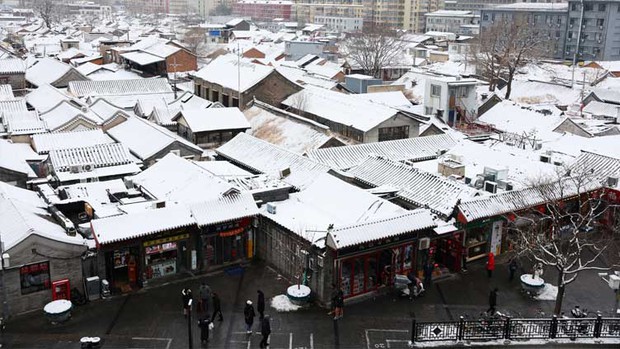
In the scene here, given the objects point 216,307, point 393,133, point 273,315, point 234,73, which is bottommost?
point 273,315

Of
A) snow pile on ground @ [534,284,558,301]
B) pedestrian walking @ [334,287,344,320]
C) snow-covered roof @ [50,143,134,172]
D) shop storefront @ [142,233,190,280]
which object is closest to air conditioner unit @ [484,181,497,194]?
snow pile on ground @ [534,284,558,301]

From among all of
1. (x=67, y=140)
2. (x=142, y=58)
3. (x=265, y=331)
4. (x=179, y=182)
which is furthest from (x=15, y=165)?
(x=142, y=58)

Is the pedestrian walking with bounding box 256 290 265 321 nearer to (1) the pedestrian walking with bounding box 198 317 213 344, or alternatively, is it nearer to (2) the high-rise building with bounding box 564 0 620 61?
(1) the pedestrian walking with bounding box 198 317 213 344

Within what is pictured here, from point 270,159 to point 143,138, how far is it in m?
9.83

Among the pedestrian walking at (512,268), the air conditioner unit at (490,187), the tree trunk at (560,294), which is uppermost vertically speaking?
the air conditioner unit at (490,187)

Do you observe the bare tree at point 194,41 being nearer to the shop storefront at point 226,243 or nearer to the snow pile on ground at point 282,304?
the shop storefront at point 226,243

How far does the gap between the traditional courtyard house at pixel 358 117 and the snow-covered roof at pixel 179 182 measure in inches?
615

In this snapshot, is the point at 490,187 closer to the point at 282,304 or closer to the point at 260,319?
the point at 282,304

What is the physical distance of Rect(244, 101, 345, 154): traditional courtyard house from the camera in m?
41.3

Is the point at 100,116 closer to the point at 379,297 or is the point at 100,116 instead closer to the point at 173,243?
the point at 173,243

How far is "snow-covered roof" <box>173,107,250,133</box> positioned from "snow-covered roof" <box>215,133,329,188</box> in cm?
372

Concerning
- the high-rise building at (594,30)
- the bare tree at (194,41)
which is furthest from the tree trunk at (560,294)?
the bare tree at (194,41)

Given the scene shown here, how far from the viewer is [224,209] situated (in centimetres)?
2736

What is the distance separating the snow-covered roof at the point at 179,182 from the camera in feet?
95.1
